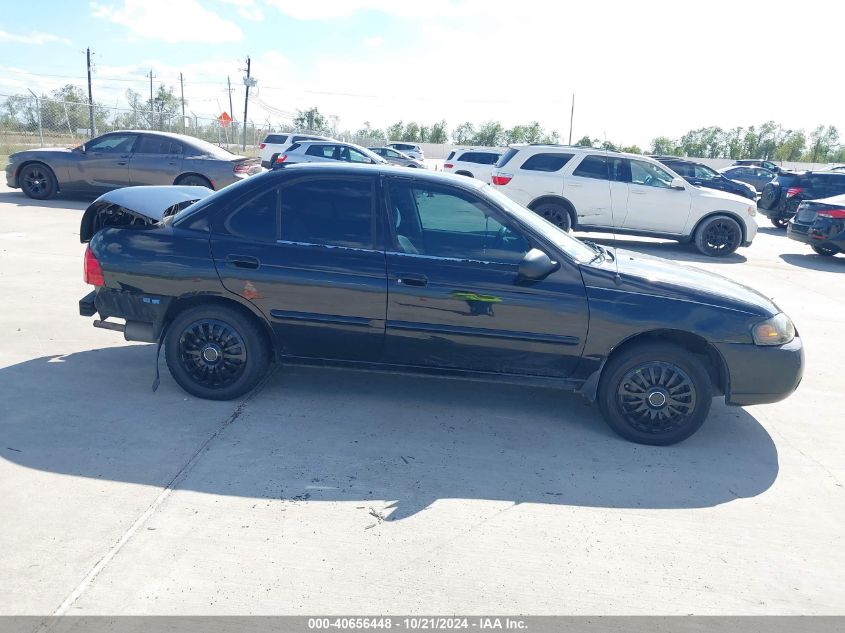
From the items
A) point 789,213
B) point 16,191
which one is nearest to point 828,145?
point 789,213

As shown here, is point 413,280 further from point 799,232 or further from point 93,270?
point 799,232

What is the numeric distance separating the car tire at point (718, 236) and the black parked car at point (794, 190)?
5.31 metres

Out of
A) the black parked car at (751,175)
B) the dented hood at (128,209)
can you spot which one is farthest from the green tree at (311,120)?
the dented hood at (128,209)

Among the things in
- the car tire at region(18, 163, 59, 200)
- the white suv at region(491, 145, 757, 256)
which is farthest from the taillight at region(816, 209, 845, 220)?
the car tire at region(18, 163, 59, 200)

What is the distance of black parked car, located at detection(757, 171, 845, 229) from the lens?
18.5 meters

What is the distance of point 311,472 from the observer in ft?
13.9

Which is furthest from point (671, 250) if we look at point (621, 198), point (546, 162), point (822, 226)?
point (546, 162)

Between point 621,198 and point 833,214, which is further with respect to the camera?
point 833,214

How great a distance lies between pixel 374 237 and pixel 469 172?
1847 centimetres

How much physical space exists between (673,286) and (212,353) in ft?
10.3

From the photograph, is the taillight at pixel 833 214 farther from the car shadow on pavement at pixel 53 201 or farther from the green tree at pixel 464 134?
the green tree at pixel 464 134

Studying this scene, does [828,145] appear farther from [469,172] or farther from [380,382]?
[380,382]

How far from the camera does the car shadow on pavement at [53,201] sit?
1467 cm

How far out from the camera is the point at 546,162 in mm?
14109
